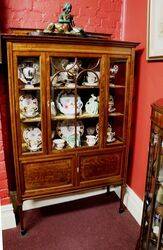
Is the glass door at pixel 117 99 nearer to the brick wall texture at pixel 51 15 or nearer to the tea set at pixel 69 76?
the tea set at pixel 69 76

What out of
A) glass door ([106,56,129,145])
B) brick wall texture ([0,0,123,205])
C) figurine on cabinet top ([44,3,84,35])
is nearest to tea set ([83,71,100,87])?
glass door ([106,56,129,145])

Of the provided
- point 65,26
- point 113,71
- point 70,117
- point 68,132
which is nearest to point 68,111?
point 70,117

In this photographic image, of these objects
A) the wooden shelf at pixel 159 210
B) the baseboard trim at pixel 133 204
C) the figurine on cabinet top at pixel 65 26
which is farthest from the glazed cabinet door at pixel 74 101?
the wooden shelf at pixel 159 210

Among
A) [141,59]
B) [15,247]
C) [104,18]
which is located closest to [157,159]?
[141,59]

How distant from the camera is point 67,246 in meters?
1.85

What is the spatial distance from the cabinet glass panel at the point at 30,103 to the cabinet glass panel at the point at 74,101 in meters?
0.11

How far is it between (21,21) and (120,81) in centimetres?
97

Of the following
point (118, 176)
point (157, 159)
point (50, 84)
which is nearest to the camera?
point (157, 159)

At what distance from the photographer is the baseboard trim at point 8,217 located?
2.00m

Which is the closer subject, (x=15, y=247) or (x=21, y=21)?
(x=15, y=247)

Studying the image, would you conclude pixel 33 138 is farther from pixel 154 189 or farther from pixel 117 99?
pixel 154 189

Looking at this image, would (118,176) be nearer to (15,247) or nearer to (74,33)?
(15,247)

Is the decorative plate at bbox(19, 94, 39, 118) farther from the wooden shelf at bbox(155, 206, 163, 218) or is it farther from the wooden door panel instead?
the wooden shelf at bbox(155, 206, 163, 218)

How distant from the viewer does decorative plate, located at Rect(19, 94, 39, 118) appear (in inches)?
71.5
